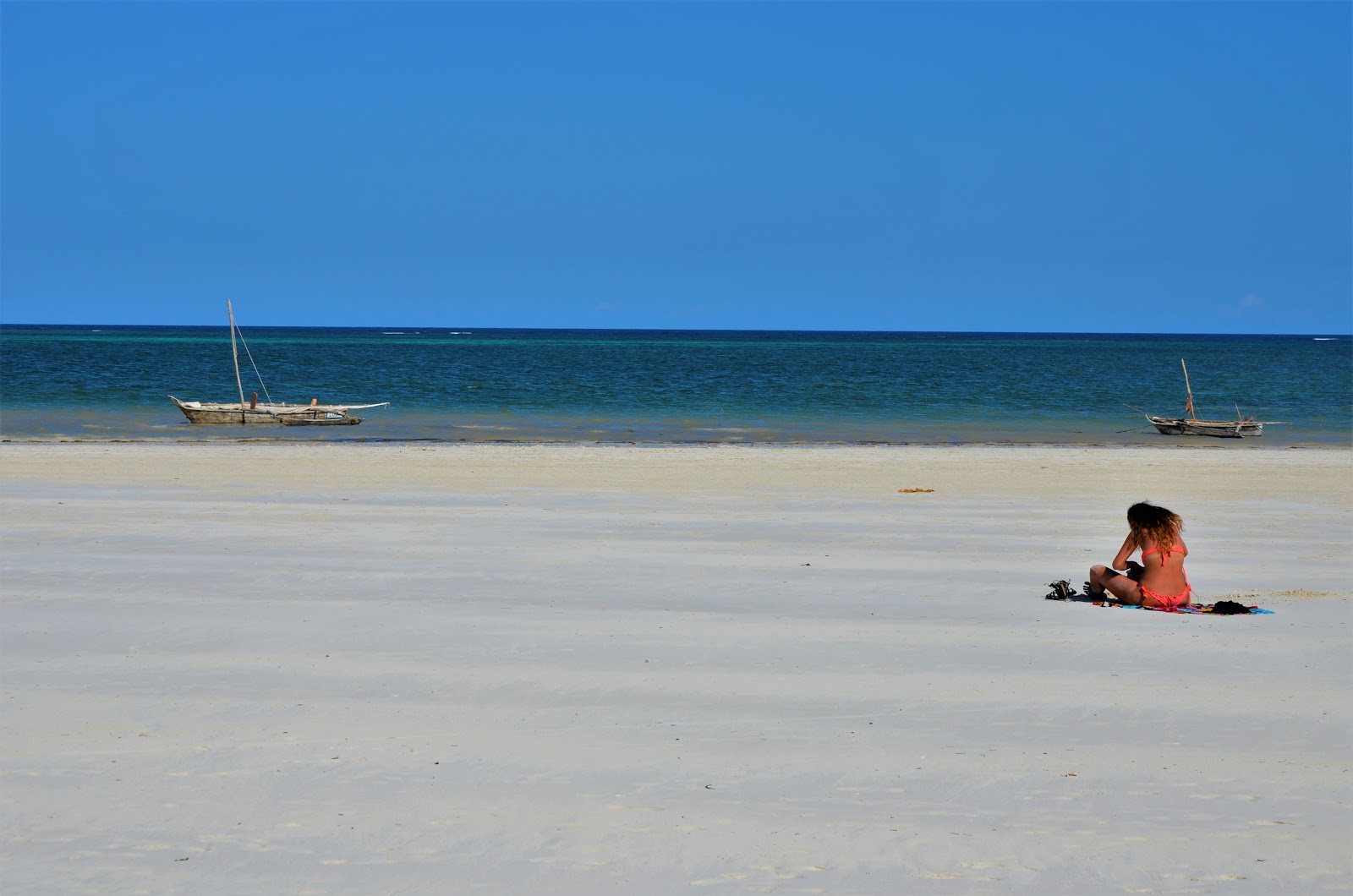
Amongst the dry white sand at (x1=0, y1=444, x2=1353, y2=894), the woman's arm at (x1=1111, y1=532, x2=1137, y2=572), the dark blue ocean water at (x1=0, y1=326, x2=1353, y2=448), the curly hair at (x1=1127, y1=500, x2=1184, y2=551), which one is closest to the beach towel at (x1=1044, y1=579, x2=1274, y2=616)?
the dry white sand at (x1=0, y1=444, x2=1353, y2=894)

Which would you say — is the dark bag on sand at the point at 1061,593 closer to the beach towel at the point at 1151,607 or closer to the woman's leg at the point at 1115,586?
the beach towel at the point at 1151,607

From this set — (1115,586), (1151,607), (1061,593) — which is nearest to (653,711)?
(1061,593)

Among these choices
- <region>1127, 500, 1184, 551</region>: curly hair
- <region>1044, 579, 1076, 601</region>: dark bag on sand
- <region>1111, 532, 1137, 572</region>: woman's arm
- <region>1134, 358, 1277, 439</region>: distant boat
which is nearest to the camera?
<region>1127, 500, 1184, 551</region>: curly hair

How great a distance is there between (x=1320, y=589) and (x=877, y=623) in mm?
4139

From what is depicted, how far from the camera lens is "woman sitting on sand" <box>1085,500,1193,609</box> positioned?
9781 mm

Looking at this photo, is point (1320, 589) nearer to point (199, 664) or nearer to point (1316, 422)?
point (199, 664)

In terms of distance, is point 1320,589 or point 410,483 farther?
point 410,483

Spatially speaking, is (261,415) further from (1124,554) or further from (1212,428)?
(1124,554)

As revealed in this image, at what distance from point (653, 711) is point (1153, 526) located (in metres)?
4.83

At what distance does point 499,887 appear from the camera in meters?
4.89

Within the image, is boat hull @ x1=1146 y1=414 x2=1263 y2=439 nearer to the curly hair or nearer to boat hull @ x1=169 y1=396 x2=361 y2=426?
boat hull @ x1=169 y1=396 x2=361 y2=426

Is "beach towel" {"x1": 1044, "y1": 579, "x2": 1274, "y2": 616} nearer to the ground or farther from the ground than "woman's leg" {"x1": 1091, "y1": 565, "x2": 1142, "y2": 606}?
nearer to the ground

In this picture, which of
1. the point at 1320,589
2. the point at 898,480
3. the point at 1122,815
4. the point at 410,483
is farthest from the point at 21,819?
the point at 898,480

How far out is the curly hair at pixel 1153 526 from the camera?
9930 mm
